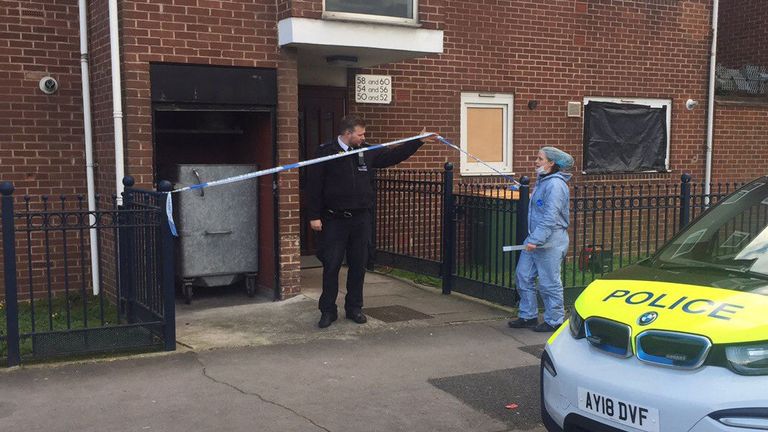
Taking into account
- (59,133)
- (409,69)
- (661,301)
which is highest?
(409,69)

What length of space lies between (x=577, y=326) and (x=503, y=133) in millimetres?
7050

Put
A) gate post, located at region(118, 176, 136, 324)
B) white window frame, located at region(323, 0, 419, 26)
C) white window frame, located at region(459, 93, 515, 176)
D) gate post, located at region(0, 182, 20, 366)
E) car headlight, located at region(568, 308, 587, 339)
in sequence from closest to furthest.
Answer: car headlight, located at region(568, 308, 587, 339)
gate post, located at region(0, 182, 20, 366)
gate post, located at region(118, 176, 136, 324)
white window frame, located at region(323, 0, 419, 26)
white window frame, located at region(459, 93, 515, 176)

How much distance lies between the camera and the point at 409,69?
33.0ft

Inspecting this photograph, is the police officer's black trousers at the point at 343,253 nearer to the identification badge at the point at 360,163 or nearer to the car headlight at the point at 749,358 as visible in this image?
the identification badge at the point at 360,163

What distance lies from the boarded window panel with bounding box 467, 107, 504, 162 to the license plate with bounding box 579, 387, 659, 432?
7132mm

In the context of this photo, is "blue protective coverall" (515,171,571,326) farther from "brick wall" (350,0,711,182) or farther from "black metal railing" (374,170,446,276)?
"brick wall" (350,0,711,182)

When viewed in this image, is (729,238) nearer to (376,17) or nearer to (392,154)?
(392,154)

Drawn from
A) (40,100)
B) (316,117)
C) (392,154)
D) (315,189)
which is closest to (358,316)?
(315,189)

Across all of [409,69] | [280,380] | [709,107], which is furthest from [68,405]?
[709,107]

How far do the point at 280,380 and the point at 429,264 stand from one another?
3.79 metres

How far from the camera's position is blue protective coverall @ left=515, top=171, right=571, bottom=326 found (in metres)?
6.66

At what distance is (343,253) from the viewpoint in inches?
276

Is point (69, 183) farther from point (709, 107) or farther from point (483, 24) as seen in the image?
point (709, 107)

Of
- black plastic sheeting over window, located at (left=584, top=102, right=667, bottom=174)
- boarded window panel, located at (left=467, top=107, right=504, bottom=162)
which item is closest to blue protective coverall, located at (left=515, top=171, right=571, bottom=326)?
boarded window panel, located at (left=467, top=107, right=504, bottom=162)
